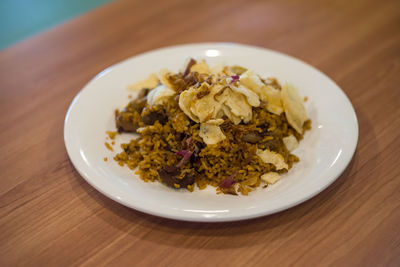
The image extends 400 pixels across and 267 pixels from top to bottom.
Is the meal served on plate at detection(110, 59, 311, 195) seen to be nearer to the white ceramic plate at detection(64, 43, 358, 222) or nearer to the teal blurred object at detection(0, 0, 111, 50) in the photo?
the white ceramic plate at detection(64, 43, 358, 222)

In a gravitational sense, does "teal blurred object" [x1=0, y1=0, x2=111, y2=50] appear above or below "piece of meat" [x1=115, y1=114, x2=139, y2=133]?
below

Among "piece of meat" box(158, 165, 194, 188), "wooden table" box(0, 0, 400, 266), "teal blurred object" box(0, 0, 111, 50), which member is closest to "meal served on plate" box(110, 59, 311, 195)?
"piece of meat" box(158, 165, 194, 188)

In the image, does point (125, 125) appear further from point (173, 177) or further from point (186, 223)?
point (186, 223)

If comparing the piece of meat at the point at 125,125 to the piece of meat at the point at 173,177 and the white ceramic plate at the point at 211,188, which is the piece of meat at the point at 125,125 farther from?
the piece of meat at the point at 173,177

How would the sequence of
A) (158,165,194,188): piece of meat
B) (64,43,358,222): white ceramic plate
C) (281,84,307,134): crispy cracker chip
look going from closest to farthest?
(64,43,358,222): white ceramic plate < (158,165,194,188): piece of meat < (281,84,307,134): crispy cracker chip

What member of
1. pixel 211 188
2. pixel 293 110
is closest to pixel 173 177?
pixel 211 188

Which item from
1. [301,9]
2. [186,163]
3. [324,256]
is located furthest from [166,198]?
[301,9]
